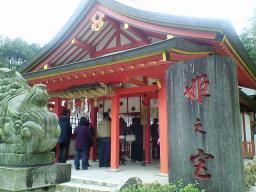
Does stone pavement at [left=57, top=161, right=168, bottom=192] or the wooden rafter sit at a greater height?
the wooden rafter

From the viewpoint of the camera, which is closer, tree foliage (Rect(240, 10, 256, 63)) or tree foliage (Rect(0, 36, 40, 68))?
tree foliage (Rect(240, 10, 256, 63))

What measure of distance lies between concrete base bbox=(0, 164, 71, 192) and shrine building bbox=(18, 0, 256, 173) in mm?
3831

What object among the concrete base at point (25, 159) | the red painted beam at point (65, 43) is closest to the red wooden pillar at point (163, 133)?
the red painted beam at point (65, 43)

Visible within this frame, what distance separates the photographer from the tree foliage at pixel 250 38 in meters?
18.4

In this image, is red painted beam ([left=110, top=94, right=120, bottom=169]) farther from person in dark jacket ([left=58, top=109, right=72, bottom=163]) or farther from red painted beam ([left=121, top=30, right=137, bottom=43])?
red painted beam ([left=121, top=30, right=137, bottom=43])

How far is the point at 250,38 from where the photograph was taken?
1962 cm

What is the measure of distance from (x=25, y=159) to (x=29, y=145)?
18 centimetres

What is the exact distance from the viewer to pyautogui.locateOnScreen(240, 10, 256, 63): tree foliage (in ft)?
60.2

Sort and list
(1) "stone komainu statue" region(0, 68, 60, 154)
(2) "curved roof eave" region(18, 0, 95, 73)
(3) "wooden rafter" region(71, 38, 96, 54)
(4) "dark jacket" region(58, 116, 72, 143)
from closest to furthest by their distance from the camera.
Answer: (1) "stone komainu statue" region(0, 68, 60, 154) < (4) "dark jacket" region(58, 116, 72, 143) < (2) "curved roof eave" region(18, 0, 95, 73) < (3) "wooden rafter" region(71, 38, 96, 54)

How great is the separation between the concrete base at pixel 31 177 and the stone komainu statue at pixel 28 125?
25 centimetres

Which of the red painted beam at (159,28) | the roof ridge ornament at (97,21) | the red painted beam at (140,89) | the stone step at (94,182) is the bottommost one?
the stone step at (94,182)

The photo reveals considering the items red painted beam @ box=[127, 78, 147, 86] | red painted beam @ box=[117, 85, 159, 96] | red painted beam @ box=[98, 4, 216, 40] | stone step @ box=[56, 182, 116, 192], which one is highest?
red painted beam @ box=[98, 4, 216, 40]

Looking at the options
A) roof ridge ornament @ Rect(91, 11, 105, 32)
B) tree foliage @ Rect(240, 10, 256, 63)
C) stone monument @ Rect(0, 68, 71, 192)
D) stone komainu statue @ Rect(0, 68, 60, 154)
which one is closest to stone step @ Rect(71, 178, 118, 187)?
stone monument @ Rect(0, 68, 71, 192)

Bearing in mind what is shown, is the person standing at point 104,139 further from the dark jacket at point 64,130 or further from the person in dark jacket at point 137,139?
the person in dark jacket at point 137,139
